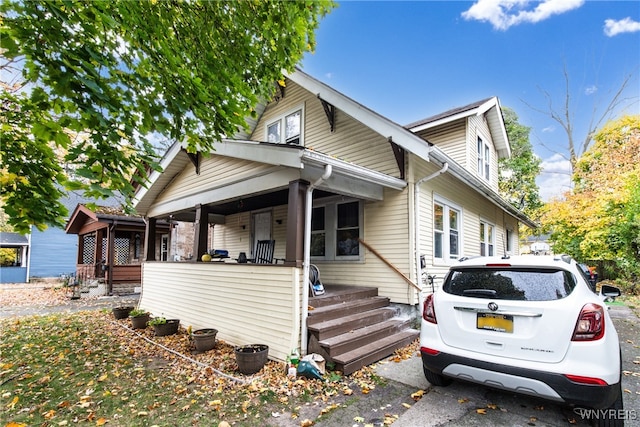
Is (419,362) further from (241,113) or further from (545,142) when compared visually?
(545,142)

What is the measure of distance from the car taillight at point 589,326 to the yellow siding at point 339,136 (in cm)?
456

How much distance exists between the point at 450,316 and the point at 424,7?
1156 cm

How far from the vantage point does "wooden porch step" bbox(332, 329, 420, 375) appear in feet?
14.6

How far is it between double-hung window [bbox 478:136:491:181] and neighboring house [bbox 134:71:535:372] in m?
0.34

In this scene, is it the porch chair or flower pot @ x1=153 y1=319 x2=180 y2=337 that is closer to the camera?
flower pot @ x1=153 y1=319 x2=180 y2=337

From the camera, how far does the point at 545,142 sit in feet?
76.5

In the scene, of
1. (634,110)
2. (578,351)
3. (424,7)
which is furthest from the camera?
(634,110)

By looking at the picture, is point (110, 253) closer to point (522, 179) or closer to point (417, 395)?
point (417, 395)

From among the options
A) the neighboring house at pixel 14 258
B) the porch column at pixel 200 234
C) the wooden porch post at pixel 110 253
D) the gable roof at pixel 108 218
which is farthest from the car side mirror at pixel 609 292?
the neighboring house at pixel 14 258

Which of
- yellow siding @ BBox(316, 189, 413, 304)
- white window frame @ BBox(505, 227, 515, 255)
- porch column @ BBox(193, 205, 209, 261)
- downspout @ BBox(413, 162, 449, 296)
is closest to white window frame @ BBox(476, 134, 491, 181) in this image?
white window frame @ BBox(505, 227, 515, 255)

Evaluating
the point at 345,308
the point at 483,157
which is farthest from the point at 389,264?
the point at 483,157

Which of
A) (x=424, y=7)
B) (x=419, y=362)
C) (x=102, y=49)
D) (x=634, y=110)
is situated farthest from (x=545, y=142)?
(x=102, y=49)

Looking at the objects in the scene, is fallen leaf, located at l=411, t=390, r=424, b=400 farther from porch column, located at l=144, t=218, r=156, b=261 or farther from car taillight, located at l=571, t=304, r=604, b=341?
porch column, located at l=144, t=218, r=156, b=261

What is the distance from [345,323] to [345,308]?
430 mm
